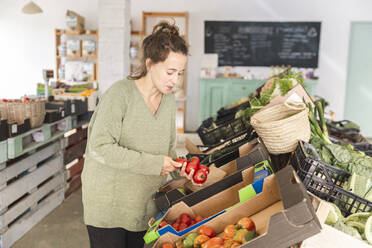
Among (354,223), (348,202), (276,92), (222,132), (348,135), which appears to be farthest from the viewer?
(348,135)

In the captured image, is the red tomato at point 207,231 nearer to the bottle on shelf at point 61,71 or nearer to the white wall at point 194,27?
the white wall at point 194,27

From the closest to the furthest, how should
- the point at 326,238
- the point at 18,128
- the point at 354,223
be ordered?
the point at 326,238
the point at 354,223
the point at 18,128

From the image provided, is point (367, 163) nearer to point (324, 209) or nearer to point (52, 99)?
point (324, 209)

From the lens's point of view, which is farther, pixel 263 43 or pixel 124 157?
pixel 263 43

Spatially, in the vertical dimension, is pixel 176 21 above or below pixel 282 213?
above

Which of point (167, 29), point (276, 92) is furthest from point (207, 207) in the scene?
point (276, 92)

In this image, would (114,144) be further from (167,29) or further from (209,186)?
(167,29)

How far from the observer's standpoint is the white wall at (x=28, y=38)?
8.10 m

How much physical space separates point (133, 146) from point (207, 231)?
0.55 meters

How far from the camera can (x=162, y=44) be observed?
1.55 meters

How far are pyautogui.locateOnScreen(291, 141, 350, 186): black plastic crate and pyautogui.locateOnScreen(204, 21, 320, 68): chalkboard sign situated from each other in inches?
256

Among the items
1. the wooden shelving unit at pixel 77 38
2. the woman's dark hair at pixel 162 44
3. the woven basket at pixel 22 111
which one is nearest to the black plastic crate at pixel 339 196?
the woman's dark hair at pixel 162 44

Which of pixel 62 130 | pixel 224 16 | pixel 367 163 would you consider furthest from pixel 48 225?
pixel 224 16

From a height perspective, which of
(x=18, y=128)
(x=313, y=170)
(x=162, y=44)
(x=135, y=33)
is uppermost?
(x=135, y=33)
